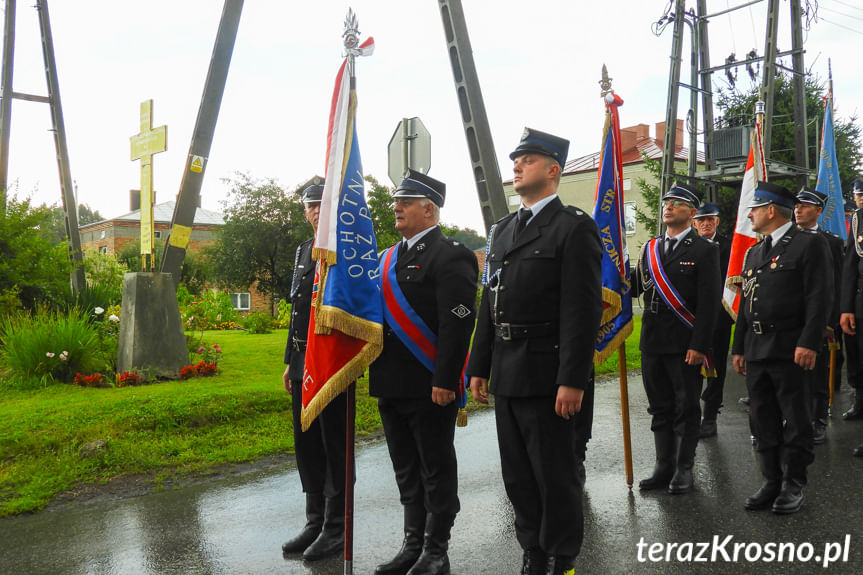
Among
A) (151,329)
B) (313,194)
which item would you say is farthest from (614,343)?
(151,329)

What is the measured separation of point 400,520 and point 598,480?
165 centimetres

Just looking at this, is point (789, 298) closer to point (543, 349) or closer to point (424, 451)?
point (543, 349)

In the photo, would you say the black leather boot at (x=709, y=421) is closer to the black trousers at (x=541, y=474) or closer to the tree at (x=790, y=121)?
the black trousers at (x=541, y=474)

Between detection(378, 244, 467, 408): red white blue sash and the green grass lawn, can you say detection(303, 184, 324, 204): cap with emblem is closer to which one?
detection(378, 244, 467, 408): red white blue sash

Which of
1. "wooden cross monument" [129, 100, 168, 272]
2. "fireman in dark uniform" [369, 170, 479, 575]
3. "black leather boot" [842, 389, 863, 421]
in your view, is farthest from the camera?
"wooden cross monument" [129, 100, 168, 272]

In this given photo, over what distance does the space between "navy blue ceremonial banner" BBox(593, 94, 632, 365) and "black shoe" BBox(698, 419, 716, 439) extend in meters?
1.81

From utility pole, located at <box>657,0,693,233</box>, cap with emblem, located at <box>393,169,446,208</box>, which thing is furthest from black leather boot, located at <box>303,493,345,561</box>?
utility pole, located at <box>657,0,693,233</box>

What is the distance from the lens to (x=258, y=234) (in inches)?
1583

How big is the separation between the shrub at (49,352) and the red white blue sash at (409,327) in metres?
6.25

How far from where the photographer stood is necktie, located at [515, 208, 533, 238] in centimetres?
346

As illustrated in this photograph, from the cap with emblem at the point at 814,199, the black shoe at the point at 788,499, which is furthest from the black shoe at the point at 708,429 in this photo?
the cap with emblem at the point at 814,199

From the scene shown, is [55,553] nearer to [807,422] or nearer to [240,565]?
[240,565]

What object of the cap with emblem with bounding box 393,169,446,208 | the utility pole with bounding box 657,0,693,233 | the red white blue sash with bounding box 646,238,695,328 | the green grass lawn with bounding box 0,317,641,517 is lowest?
the green grass lawn with bounding box 0,317,641,517

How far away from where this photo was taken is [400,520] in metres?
4.34
